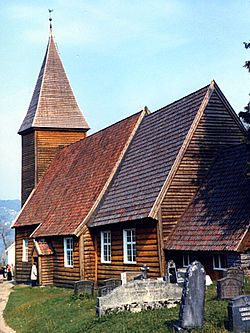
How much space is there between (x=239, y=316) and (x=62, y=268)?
58.4ft

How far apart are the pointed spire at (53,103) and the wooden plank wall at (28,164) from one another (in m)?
0.82

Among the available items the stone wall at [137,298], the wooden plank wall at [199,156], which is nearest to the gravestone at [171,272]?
the wooden plank wall at [199,156]

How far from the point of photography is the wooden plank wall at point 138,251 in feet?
72.9

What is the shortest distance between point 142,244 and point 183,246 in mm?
2792

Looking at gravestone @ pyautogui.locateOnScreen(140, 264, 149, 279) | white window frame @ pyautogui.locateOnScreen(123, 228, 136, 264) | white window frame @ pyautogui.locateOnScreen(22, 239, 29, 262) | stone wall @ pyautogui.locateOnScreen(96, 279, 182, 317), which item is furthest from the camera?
white window frame @ pyautogui.locateOnScreen(22, 239, 29, 262)

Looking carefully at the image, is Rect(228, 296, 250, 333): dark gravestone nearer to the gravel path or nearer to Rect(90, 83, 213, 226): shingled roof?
the gravel path

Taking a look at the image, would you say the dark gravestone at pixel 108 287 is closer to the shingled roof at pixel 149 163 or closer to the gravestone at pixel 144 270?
the gravestone at pixel 144 270

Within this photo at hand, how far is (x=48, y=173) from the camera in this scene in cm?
3816

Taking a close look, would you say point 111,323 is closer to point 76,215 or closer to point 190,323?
point 190,323

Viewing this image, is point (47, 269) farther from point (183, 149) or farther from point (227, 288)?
point (227, 288)

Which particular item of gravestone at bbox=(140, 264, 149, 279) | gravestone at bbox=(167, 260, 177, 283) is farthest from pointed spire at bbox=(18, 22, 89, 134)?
gravestone at bbox=(167, 260, 177, 283)

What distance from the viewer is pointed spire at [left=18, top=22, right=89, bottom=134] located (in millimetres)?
39625

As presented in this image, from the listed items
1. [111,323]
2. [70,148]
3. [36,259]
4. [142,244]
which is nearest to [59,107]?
[70,148]

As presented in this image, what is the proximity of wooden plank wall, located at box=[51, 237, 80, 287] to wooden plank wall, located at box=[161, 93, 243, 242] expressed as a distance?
6.33 m
